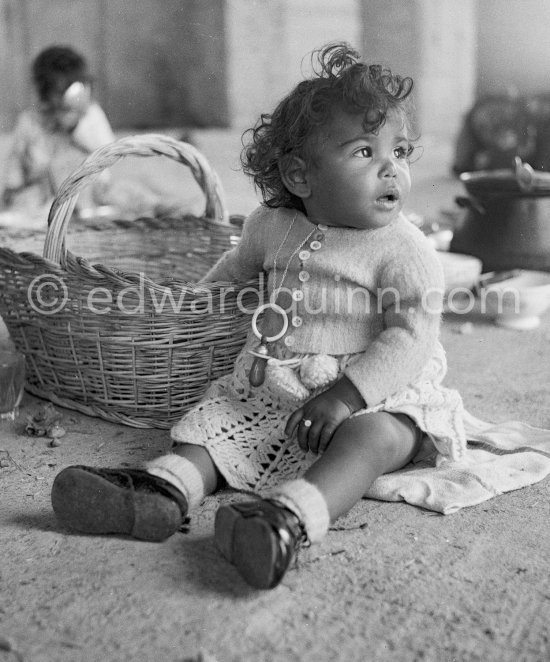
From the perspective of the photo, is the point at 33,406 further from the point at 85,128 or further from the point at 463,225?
the point at 85,128

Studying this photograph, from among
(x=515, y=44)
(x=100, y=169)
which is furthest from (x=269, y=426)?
(x=515, y=44)

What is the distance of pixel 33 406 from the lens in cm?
164

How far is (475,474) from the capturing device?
4.15ft

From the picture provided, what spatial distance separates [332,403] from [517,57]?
4.68m

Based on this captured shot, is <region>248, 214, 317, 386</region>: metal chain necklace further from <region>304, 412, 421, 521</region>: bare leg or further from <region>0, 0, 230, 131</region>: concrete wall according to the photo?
<region>0, 0, 230, 131</region>: concrete wall

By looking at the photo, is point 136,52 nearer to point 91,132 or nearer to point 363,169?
point 91,132

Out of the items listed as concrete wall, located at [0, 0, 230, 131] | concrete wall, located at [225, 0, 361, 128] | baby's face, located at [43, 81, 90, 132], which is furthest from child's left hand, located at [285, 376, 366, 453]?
concrete wall, located at [0, 0, 230, 131]

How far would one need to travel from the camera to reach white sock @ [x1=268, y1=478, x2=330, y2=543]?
104cm

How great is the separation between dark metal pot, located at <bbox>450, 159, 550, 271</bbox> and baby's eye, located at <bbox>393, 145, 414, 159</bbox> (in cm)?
96

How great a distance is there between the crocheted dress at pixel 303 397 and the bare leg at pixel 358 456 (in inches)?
1.1

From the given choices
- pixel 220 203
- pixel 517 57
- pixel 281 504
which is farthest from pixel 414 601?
pixel 517 57

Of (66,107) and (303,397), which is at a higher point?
(66,107)

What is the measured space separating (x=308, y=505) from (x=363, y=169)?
49 centimetres

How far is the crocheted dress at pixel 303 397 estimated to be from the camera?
1.23 m
